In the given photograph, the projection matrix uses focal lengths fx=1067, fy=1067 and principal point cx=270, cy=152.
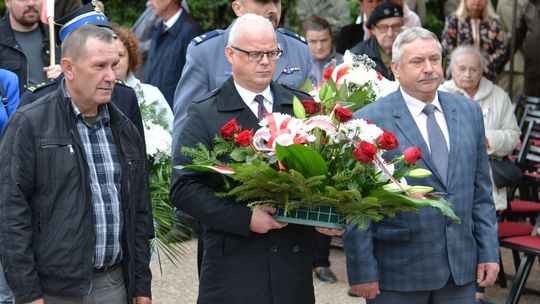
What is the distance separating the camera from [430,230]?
209 inches

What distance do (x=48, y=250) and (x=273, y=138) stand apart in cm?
108

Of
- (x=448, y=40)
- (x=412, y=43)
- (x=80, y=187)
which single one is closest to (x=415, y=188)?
(x=412, y=43)

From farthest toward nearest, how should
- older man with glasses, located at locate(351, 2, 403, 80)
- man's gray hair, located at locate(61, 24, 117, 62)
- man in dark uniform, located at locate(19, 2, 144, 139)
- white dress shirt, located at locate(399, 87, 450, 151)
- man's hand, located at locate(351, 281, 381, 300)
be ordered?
1. older man with glasses, located at locate(351, 2, 403, 80)
2. man in dark uniform, located at locate(19, 2, 144, 139)
3. white dress shirt, located at locate(399, 87, 450, 151)
4. man's hand, located at locate(351, 281, 381, 300)
5. man's gray hair, located at locate(61, 24, 117, 62)

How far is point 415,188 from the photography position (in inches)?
183

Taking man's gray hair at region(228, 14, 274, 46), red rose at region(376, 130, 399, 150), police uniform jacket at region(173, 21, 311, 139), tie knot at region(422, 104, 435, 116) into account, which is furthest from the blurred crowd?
red rose at region(376, 130, 399, 150)

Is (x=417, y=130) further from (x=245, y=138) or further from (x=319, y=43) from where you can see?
A: (x=319, y=43)

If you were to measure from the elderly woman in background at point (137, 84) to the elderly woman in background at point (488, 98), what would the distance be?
2.35m

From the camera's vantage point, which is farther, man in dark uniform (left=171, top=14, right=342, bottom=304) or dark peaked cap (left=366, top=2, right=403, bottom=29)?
dark peaked cap (left=366, top=2, right=403, bottom=29)

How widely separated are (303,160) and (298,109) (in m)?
0.44

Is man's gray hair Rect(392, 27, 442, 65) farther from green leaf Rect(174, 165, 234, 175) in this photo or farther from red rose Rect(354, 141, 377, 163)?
green leaf Rect(174, 165, 234, 175)

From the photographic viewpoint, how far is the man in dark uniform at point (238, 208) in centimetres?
491

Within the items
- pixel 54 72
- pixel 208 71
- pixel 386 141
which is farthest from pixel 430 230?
pixel 54 72

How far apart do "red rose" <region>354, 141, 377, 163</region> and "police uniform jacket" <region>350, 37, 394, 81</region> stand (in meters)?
4.17

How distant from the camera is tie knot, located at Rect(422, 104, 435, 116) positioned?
215 inches
